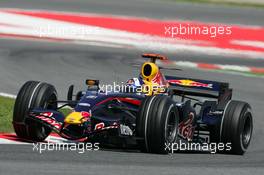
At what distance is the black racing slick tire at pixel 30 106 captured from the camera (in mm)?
12422

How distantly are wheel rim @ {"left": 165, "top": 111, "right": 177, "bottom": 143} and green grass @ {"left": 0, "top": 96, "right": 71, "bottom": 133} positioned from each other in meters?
2.72

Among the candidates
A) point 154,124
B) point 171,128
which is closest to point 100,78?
point 171,128

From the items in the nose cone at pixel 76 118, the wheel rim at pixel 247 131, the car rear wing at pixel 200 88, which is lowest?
the wheel rim at pixel 247 131

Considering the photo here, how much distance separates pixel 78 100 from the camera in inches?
514

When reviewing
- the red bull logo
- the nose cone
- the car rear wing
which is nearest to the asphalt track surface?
the nose cone

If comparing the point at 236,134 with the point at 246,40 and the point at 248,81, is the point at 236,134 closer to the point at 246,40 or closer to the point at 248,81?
the point at 248,81

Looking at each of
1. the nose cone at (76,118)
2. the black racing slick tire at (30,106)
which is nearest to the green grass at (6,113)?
the black racing slick tire at (30,106)

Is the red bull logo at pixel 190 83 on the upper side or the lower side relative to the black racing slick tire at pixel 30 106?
upper

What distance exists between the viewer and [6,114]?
48.4 feet

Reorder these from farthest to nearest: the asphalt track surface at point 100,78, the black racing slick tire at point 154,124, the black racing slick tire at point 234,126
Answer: the black racing slick tire at point 234,126, the black racing slick tire at point 154,124, the asphalt track surface at point 100,78

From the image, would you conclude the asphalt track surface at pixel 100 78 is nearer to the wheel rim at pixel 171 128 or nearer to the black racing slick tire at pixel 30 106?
the wheel rim at pixel 171 128

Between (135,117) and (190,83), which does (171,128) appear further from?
(190,83)

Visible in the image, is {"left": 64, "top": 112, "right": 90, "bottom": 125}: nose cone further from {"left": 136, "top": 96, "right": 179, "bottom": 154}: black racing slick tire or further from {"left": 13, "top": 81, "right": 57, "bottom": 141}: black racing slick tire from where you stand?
{"left": 136, "top": 96, "right": 179, "bottom": 154}: black racing slick tire

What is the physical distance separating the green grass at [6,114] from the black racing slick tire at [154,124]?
2703 millimetres
